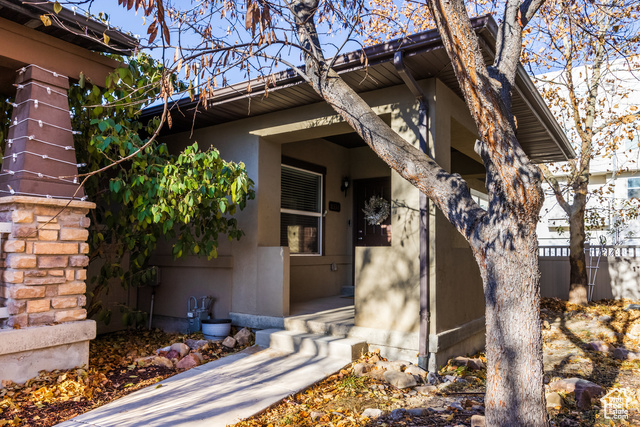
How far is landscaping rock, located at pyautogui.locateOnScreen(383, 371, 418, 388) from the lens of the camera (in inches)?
179

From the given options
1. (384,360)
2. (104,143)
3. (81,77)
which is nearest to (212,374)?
(384,360)

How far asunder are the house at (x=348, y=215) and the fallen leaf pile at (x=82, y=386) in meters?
1.30

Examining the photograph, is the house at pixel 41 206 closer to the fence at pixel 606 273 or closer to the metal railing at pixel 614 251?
the fence at pixel 606 273

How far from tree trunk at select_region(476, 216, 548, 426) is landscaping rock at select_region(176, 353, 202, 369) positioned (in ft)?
10.8

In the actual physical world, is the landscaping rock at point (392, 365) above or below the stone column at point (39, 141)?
below

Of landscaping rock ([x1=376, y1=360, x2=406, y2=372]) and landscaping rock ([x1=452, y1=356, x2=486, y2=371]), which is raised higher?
landscaping rock ([x1=376, y1=360, x2=406, y2=372])

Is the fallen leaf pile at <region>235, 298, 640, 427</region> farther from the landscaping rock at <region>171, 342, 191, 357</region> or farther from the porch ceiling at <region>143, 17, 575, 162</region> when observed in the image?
the porch ceiling at <region>143, 17, 575, 162</region>

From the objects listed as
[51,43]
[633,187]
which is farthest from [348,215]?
[633,187]

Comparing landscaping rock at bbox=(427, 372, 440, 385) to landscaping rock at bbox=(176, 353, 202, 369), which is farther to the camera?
landscaping rock at bbox=(176, 353, 202, 369)

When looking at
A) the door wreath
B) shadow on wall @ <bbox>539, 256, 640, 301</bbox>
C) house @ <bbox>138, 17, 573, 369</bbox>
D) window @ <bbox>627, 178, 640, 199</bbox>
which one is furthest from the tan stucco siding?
window @ <bbox>627, 178, 640, 199</bbox>

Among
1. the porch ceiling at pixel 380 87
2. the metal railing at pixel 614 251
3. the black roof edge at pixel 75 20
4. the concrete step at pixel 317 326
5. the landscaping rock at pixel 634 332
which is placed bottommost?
the landscaping rock at pixel 634 332

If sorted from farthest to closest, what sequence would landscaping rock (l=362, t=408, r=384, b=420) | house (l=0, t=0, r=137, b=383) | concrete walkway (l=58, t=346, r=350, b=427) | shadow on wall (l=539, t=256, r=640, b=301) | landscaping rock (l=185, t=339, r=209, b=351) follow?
shadow on wall (l=539, t=256, r=640, b=301) → landscaping rock (l=185, t=339, r=209, b=351) → house (l=0, t=0, r=137, b=383) → landscaping rock (l=362, t=408, r=384, b=420) → concrete walkway (l=58, t=346, r=350, b=427)

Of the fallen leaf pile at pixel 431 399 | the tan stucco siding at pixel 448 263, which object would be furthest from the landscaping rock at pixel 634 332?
the tan stucco siding at pixel 448 263

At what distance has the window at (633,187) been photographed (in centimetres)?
1566
